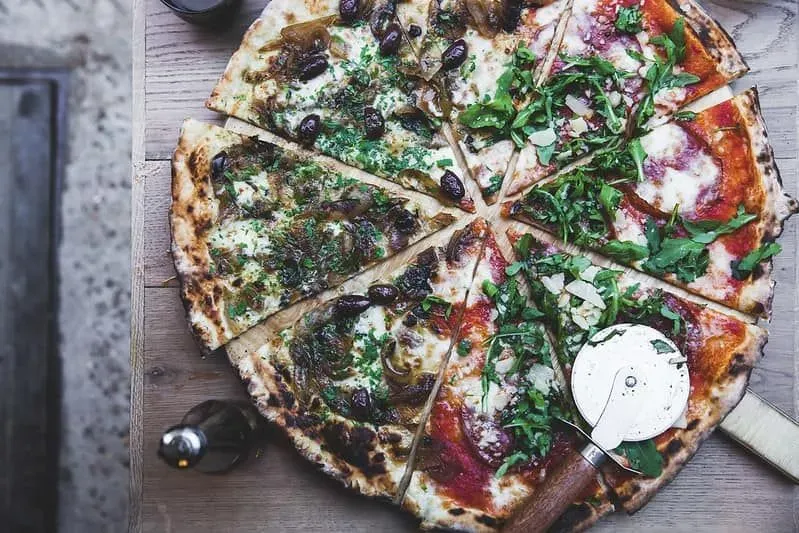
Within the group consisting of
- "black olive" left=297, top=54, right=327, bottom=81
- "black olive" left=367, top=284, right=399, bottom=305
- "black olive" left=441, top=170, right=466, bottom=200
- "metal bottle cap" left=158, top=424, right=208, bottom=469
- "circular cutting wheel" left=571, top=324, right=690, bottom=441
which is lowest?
"metal bottle cap" left=158, top=424, right=208, bottom=469

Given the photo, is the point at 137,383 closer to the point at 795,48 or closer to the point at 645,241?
the point at 645,241

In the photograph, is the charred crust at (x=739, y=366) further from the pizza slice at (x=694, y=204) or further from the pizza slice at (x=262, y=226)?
the pizza slice at (x=262, y=226)

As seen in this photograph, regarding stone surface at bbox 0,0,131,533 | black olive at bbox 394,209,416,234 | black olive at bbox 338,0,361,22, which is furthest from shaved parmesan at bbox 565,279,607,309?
stone surface at bbox 0,0,131,533

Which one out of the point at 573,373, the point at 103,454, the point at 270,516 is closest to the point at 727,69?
the point at 573,373

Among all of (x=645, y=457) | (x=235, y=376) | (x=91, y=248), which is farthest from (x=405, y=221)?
(x=91, y=248)

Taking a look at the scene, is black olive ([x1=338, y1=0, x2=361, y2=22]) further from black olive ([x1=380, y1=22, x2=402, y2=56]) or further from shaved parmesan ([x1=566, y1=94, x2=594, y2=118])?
shaved parmesan ([x1=566, y1=94, x2=594, y2=118])

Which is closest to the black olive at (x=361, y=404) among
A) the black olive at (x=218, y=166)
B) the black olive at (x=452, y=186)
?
the black olive at (x=452, y=186)
